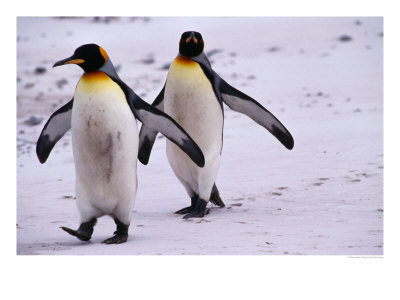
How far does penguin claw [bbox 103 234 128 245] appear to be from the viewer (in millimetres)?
2934

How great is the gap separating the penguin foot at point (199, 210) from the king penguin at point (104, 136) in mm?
510

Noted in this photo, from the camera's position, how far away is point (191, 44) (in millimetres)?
3406

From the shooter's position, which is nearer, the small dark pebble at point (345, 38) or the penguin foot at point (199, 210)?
the penguin foot at point (199, 210)

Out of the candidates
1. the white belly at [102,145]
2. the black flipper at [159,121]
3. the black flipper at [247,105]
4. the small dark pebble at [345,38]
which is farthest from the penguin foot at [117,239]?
the small dark pebble at [345,38]

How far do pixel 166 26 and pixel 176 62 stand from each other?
50 cm

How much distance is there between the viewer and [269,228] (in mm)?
A: 3170

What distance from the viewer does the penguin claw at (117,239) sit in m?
2.93

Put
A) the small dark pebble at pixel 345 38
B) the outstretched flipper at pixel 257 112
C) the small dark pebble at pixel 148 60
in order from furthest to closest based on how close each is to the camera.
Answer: the small dark pebble at pixel 148 60
the small dark pebble at pixel 345 38
the outstretched flipper at pixel 257 112

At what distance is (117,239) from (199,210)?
598 millimetres

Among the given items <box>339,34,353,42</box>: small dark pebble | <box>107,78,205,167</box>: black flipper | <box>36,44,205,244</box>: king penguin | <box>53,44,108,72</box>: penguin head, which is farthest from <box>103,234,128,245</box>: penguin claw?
<box>339,34,353,42</box>: small dark pebble

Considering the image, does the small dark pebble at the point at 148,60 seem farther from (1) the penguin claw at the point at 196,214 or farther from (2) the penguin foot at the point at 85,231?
(2) the penguin foot at the point at 85,231

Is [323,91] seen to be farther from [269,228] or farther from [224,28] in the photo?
[269,228]

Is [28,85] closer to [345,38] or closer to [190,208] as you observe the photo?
[190,208]
